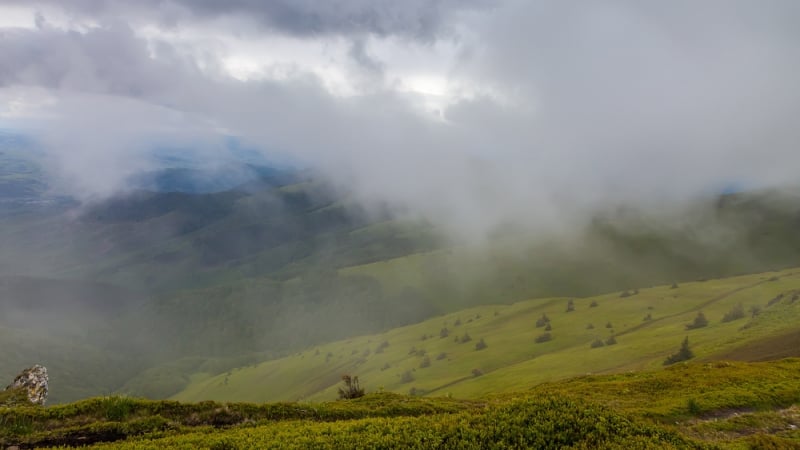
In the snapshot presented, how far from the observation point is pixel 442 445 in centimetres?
1764

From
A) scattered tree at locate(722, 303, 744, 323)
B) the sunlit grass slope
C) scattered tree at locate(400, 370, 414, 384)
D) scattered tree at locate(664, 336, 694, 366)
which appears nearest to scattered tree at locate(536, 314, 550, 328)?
the sunlit grass slope

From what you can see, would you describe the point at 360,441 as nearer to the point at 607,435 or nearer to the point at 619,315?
the point at 607,435

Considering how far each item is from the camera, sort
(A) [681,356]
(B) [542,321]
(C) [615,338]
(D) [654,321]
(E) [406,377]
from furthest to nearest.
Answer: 1. (B) [542,321]
2. (E) [406,377]
3. (D) [654,321]
4. (C) [615,338]
5. (A) [681,356]

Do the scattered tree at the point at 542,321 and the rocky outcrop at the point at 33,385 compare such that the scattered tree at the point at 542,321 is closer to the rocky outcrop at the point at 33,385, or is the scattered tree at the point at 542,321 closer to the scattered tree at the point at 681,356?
the scattered tree at the point at 681,356

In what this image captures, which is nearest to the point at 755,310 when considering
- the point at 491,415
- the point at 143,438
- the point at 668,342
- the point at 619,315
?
the point at 668,342

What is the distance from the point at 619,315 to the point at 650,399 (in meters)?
146

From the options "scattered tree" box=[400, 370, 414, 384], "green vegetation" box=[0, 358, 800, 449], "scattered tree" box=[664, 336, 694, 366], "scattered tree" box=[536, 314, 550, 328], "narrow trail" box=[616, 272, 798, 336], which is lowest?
"scattered tree" box=[400, 370, 414, 384]

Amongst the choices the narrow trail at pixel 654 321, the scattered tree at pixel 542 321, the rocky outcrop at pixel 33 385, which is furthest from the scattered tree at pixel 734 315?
the rocky outcrop at pixel 33 385

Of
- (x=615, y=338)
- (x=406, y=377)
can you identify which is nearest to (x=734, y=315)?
(x=615, y=338)

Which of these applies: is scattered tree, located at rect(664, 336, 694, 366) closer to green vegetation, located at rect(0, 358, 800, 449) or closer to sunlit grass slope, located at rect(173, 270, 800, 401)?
sunlit grass slope, located at rect(173, 270, 800, 401)

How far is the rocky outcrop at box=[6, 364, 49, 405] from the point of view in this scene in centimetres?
3120

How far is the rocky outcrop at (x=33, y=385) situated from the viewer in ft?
102

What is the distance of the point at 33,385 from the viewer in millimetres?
32250

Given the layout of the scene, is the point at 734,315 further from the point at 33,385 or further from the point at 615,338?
the point at 33,385
